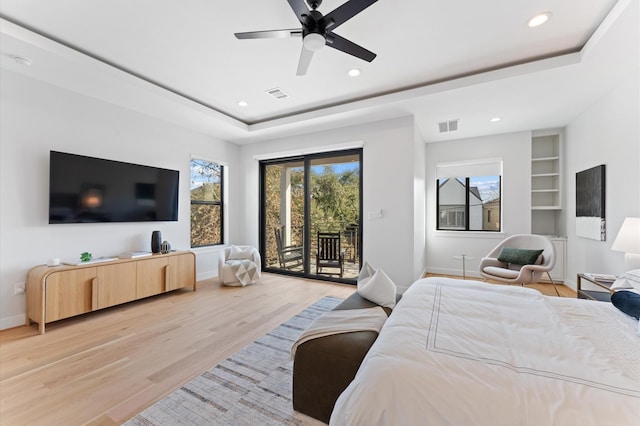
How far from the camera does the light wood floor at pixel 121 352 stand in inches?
65.6

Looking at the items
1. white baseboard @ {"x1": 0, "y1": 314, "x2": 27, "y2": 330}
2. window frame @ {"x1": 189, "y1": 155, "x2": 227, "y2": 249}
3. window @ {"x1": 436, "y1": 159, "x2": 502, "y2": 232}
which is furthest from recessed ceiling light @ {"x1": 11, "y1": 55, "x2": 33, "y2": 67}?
window @ {"x1": 436, "y1": 159, "x2": 502, "y2": 232}

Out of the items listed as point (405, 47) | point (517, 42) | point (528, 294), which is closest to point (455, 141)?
point (517, 42)

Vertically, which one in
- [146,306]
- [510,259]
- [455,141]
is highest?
[455,141]

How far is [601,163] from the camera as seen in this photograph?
3326 mm

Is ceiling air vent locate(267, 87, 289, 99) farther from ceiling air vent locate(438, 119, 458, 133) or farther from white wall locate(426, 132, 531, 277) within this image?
white wall locate(426, 132, 531, 277)

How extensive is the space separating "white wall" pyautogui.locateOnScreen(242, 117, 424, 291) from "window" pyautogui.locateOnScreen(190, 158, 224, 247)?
2.28 metres

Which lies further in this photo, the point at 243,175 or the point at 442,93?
the point at 243,175

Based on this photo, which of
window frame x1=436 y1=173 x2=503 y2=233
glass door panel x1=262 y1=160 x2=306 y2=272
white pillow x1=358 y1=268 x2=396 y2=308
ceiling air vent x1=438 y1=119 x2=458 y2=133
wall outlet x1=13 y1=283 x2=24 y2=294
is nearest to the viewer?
white pillow x1=358 y1=268 x2=396 y2=308

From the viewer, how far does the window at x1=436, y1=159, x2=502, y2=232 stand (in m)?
4.94

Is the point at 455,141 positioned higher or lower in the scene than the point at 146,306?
higher

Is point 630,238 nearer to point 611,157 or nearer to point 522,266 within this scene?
point 611,157

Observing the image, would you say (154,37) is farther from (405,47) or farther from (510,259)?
(510,259)

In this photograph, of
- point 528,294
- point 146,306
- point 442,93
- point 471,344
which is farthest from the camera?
point 146,306

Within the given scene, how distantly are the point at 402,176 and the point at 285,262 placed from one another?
2817mm
